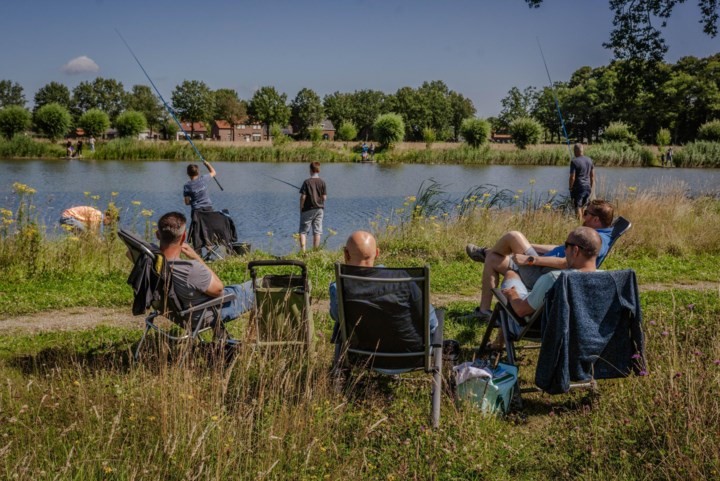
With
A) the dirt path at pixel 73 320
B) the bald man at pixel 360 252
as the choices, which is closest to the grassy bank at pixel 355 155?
the dirt path at pixel 73 320

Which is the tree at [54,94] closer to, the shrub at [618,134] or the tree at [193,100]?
the tree at [193,100]

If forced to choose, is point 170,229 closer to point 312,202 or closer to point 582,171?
point 312,202

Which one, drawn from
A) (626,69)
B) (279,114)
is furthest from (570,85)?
(626,69)

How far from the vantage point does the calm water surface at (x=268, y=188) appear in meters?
15.9

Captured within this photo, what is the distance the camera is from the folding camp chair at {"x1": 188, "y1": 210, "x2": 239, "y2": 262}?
9.63 metres

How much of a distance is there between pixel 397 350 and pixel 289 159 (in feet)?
136

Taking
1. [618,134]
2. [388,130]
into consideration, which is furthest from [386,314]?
[388,130]

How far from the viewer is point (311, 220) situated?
1123 cm

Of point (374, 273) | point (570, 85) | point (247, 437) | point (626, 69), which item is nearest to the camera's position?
point (247, 437)

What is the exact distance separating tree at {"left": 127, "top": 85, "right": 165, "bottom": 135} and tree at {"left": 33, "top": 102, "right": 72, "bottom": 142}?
47848mm

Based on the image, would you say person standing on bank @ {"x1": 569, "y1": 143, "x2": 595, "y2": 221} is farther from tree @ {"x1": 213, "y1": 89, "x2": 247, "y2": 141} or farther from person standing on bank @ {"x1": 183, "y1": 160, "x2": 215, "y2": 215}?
tree @ {"x1": 213, "y1": 89, "x2": 247, "y2": 141}

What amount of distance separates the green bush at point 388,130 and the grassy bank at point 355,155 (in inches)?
155

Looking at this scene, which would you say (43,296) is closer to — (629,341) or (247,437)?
(247,437)

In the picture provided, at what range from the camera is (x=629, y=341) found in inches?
157
